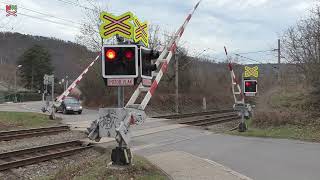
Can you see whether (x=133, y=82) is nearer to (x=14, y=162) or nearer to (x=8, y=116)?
(x=14, y=162)

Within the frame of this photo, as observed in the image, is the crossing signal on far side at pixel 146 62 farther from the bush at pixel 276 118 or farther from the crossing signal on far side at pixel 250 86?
the bush at pixel 276 118

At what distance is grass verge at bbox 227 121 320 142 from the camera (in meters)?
18.2

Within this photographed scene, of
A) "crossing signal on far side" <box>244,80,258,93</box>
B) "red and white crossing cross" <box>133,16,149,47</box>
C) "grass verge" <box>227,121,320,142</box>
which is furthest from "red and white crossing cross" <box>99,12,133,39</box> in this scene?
"crossing signal on far side" <box>244,80,258,93</box>

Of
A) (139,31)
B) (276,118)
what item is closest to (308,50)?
(276,118)

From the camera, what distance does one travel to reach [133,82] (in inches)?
324

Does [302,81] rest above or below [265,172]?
above

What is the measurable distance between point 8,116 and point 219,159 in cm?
2181

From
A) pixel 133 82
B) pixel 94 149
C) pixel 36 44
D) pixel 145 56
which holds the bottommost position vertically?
pixel 94 149

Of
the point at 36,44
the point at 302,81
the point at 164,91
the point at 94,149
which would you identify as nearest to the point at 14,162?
the point at 94,149

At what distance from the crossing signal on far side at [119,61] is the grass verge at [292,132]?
449 inches

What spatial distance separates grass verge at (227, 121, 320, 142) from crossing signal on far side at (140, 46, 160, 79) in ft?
35.3

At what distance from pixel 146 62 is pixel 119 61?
637 millimetres

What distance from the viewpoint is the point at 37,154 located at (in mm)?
14914

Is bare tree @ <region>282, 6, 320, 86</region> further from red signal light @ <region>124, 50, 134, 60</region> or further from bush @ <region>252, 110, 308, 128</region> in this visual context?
red signal light @ <region>124, 50, 134, 60</region>
